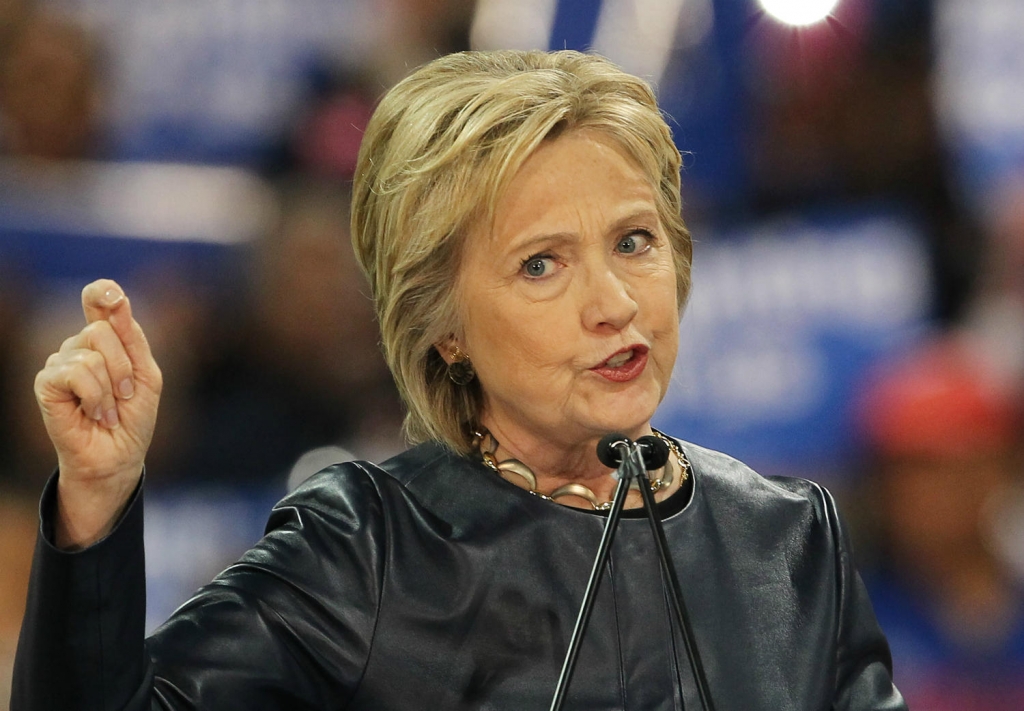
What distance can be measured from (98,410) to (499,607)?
55cm

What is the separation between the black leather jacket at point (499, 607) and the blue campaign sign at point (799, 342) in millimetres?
1534

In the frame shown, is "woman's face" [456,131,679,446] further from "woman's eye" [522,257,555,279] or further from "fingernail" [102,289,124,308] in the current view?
"fingernail" [102,289,124,308]

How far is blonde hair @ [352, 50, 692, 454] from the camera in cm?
154

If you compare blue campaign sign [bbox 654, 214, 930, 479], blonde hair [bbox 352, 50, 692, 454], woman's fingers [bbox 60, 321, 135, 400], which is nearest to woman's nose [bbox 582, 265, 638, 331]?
blonde hair [bbox 352, 50, 692, 454]

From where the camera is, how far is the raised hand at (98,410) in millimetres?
1155

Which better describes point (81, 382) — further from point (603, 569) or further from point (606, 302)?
point (606, 302)

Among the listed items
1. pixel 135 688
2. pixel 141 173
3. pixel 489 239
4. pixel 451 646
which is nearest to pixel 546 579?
pixel 451 646

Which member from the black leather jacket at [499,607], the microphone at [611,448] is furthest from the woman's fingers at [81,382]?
the microphone at [611,448]

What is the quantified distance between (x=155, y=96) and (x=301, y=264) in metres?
0.54

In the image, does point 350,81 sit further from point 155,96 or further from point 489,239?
point 489,239

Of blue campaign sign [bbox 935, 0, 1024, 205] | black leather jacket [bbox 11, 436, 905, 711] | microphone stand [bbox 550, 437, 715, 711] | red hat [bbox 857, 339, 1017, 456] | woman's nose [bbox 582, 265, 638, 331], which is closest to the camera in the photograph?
microphone stand [bbox 550, 437, 715, 711]

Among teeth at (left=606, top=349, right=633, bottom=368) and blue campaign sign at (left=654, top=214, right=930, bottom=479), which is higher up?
teeth at (left=606, top=349, right=633, bottom=368)

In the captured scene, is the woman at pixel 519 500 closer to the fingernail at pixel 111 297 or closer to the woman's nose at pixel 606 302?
the woman's nose at pixel 606 302

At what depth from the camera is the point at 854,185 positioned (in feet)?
11.0
